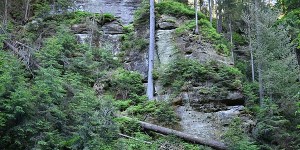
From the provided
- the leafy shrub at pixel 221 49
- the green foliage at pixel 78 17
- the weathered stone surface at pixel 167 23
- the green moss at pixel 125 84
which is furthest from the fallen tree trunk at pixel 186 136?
the green foliage at pixel 78 17

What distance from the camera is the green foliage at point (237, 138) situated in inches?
431

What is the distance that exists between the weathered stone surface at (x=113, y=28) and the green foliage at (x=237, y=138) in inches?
371

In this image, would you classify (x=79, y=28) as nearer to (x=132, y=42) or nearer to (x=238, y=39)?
(x=132, y=42)

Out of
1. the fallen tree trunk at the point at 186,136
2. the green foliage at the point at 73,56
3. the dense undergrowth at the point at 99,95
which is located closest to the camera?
the dense undergrowth at the point at 99,95

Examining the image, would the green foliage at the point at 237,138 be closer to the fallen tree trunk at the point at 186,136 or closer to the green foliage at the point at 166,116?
the fallen tree trunk at the point at 186,136

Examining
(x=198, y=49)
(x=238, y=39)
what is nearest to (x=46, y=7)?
(x=198, y=49)

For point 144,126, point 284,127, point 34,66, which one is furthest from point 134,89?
point 284,127

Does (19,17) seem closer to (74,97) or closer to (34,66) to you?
(34,66)

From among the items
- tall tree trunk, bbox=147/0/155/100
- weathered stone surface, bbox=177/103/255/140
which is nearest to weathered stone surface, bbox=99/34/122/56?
tall tree trunk, bbox=147/0/155/100

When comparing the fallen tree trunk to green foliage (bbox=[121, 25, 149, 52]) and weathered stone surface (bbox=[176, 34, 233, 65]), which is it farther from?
green foliage (bbox=[121, 25, 149, 52])

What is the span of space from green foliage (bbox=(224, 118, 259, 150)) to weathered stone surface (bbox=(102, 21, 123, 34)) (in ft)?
30.9

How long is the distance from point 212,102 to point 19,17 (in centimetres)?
1311

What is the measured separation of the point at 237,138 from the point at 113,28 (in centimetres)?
1075

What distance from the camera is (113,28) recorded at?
63.5 feet
